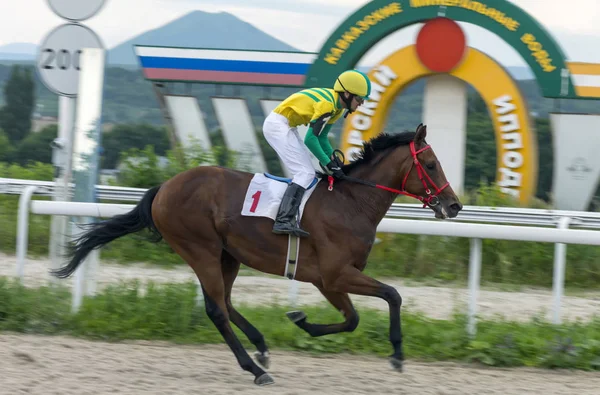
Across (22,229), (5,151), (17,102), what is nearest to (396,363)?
(22,229)

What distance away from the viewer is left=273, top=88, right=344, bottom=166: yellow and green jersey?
4.85 metres

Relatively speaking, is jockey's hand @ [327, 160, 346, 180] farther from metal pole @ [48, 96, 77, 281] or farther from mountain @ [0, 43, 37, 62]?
mountain @ [0, 43, 37, 62]

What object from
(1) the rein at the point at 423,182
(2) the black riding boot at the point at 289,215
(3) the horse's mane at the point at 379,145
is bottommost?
(2) the black riding boot at the point at 289,215

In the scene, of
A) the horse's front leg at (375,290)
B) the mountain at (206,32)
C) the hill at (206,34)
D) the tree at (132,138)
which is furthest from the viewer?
the mountain at (206,32)

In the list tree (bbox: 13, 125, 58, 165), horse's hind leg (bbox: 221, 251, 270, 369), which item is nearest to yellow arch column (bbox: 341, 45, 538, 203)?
horse's hind leg (bbox: 221, 251, 270, 369)

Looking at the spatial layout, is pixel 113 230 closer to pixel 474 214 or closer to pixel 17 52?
pixel 474 214

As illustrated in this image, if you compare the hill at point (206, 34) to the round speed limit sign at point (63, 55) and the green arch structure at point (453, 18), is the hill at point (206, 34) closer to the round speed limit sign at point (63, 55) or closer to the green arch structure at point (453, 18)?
the green arch structure at point (453, 18)

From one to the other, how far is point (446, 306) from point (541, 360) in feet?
5.10

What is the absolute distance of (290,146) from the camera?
507cm

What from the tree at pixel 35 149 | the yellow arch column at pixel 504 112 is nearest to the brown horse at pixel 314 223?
the yellow arch column at pixel 504 112

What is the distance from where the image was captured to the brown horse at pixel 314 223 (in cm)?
485

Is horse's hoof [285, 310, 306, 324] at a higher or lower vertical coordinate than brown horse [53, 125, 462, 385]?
lower

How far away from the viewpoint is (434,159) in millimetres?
4895

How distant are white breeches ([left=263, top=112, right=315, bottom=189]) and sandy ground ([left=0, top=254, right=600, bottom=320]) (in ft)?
4.74
